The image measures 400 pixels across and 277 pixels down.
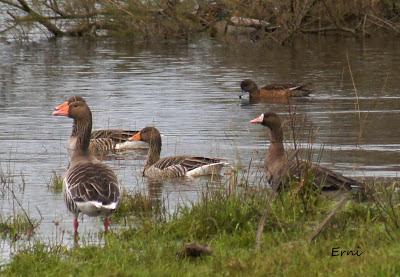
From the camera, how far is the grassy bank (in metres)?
7.64

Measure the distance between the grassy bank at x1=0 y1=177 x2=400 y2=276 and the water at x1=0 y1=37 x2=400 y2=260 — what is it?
97 centimetres

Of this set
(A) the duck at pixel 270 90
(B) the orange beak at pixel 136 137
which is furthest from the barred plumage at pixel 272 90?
(B) the orange beak at pixel 136 137

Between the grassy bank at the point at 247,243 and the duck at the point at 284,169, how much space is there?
309 mm

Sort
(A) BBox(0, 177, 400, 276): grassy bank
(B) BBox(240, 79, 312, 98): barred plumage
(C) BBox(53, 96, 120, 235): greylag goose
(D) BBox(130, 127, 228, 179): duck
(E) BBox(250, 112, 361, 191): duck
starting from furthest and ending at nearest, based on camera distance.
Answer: (B) BBox(240, 79, 312, 98): barred plumage
(D) BBox(130, 127, 228, 179): duck
(E) BBox(250, 112, 361, 191): duck
(C) BBox(53, 96, 120, 235): greylag goose
(A) BBox(0, 177, 400, 276): grassy bank

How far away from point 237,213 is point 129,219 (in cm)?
177

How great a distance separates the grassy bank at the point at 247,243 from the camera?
7645 millimetres

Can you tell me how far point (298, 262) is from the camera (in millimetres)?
7695

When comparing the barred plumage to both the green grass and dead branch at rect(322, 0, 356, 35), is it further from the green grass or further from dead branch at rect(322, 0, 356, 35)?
the green grass

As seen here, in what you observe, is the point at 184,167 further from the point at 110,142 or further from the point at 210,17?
the point at 210,17

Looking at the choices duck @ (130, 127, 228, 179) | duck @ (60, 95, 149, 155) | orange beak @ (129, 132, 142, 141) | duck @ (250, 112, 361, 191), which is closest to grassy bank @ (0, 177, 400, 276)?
duck @ (250, 112, 361, 191)

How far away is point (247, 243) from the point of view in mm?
8961

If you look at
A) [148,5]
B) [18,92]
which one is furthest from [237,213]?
[148,5]

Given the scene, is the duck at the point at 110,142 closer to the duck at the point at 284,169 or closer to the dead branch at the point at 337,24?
the duck at the point at 284,169

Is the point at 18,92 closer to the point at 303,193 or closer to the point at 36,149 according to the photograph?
the point at 36,149
